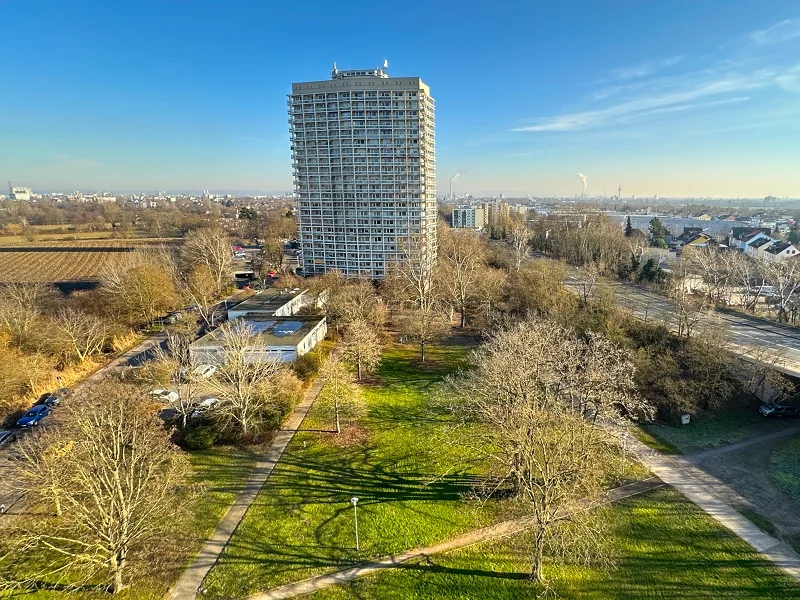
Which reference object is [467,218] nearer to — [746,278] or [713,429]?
[746,278]

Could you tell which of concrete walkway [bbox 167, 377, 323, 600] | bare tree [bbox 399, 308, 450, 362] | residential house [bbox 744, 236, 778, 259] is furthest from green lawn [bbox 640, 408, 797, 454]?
residential house [bbox 744, 236, 778, 259]

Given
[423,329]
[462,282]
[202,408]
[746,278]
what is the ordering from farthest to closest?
[746,278]
[462,282]
[423,329]
[202,408]

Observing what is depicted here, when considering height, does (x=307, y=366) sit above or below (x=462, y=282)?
below

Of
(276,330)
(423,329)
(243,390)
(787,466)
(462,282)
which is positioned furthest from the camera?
(462,282)

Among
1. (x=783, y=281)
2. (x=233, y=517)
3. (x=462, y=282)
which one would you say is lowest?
(x=233, y=517)

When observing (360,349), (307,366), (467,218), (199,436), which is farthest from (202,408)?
(467,218)

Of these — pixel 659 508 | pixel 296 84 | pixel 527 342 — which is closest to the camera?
pixel 659 508

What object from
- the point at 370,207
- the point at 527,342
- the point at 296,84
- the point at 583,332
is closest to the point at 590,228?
the point at 370,207

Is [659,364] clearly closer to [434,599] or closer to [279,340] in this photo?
[434,599]
